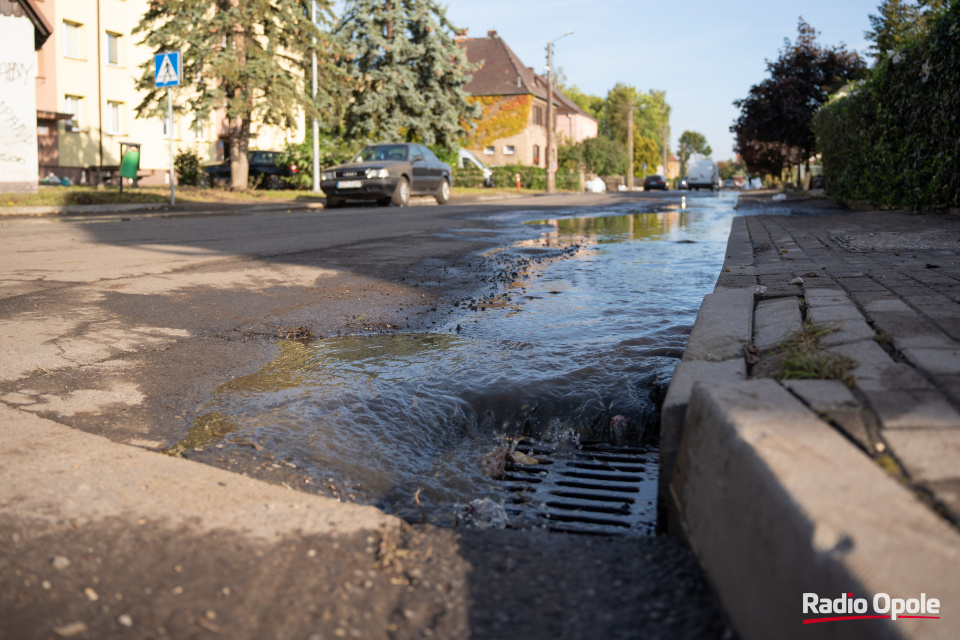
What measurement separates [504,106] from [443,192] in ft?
112

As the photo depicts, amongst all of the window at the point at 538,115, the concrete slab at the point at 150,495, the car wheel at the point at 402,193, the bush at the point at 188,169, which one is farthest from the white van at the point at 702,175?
the concrete slab at the point at 150,495

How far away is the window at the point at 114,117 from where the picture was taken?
1297 inches

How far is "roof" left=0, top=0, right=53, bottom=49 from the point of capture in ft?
66.0

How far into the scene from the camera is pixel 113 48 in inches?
1297

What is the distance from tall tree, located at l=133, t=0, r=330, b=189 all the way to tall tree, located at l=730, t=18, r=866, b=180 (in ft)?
49.0

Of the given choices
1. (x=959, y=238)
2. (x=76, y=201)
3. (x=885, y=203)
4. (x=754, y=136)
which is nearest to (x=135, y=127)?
(x=76, y=201)

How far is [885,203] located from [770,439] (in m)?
12.5

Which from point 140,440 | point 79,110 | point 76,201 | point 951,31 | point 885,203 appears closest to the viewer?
point 140,440

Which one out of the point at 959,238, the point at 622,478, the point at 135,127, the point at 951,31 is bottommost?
the point at 622,478

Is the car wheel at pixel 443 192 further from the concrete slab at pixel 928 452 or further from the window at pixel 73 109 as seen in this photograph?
the concrete slab at pixel 928 452

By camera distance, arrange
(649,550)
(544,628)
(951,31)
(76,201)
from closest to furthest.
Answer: (544,628) → (649,550) → (951,31) → (76,201)

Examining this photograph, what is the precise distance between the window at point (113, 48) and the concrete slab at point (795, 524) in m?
36.0

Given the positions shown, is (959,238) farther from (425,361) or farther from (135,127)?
(135,127)

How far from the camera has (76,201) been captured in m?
17.8
